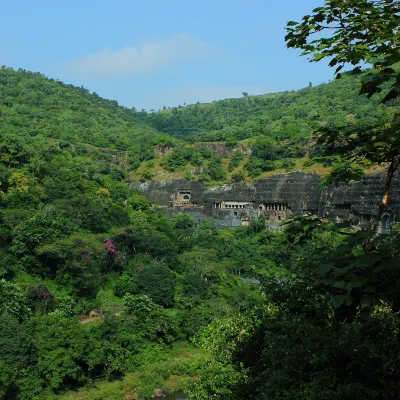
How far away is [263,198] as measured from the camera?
48.1m

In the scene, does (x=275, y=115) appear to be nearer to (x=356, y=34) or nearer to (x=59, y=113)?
(x=59, y=113)

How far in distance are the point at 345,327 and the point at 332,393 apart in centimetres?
57

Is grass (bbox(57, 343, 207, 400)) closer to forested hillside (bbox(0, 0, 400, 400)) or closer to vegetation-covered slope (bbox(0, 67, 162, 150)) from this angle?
forested hillside (bbox(0, 0, 400, 400))

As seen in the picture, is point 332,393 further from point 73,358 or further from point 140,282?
point 140,282

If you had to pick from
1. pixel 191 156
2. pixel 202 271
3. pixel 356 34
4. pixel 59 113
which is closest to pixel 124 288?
pixel 202 271

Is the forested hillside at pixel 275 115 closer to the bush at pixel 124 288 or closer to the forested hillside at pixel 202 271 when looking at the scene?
the forested hillside at pixel 202 271

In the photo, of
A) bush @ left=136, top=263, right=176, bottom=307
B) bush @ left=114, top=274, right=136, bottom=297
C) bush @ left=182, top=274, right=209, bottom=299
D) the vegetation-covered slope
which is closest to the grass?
bush @ left=136, top=263, right=176, bottom=307

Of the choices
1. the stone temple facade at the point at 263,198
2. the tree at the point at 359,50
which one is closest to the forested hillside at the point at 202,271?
the tree at the point at 359,50

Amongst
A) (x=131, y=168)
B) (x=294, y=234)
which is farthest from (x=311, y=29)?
(x=131, y=168)

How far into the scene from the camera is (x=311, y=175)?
4722 centimetres

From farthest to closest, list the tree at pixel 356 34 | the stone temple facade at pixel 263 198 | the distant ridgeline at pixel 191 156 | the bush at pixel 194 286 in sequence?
the stone temple facade at pixel 263 198
the distant ridgeline at pixel 191 156
the bush at pixel 194 286
the tree at pixel 356 34

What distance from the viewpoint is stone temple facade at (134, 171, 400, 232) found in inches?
1579

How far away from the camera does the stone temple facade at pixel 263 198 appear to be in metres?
40.1

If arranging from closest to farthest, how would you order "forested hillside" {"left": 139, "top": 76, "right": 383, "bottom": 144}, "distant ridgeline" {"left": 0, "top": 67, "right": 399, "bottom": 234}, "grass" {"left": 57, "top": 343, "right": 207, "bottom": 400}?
1. "grass" {"left": 57, "top": 343, "right": 207, "bottom": 400}
2. "distant ridgeline" {"left": 0, "top": 67, "right": 399, "bottom": 234}
3. "forested hillside" {"left": 139, "top": 76, "right": 383, "bottom": 144}
